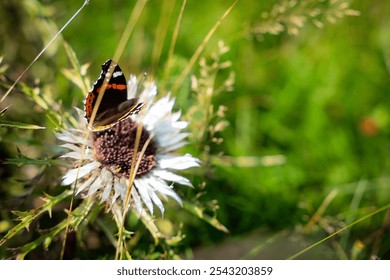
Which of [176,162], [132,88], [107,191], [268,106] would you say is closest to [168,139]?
[176,162]

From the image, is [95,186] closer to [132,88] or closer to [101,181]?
[101,181]

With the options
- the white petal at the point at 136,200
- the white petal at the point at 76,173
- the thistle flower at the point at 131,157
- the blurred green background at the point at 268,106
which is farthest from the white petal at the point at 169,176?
the blurred green background at the point at 268,106

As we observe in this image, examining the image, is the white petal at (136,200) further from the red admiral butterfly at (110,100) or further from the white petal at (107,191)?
the red admiral butterfly at (110,100)

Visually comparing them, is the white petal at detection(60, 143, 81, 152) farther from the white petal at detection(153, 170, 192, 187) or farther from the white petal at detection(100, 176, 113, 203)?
the white petal at detection(153, 170, 192, 187)

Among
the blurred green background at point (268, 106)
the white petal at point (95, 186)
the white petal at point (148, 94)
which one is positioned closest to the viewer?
the white petal at point (95, 186)

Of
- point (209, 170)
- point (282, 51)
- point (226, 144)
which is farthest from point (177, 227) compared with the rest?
point (282, 51)

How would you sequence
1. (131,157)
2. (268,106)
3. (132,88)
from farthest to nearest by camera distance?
(268,106), (132,88), (131,157)
